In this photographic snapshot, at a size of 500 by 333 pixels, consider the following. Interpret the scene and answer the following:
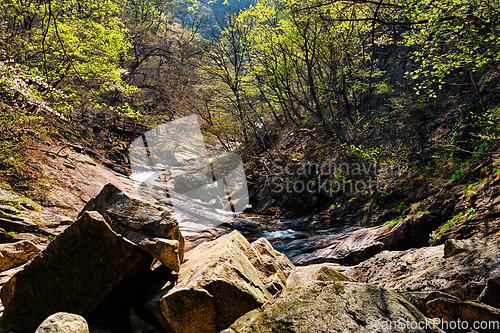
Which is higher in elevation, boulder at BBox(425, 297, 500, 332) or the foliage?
the foliage

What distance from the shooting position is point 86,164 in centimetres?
1269

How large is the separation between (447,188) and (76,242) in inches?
→ 397

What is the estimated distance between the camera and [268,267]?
16.4 ft

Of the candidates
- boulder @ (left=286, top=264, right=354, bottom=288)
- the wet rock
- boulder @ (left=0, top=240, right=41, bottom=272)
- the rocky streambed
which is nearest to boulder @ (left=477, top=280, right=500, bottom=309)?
the rocky streambed

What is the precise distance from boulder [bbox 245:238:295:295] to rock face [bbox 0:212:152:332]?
226cm

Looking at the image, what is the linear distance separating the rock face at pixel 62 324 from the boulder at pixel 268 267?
2.70 m

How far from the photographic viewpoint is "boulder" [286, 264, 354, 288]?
403 centimetres

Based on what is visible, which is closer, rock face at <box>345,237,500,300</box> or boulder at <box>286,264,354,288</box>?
rock face at <box>345,237,500,300</box>

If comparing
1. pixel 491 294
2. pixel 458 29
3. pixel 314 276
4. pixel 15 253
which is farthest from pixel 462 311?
pixel 15 253

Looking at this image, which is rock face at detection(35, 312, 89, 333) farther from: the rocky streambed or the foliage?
the foliage

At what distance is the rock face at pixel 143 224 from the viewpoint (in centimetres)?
391

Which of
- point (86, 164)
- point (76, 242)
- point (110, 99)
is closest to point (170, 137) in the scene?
point (110, 99)
